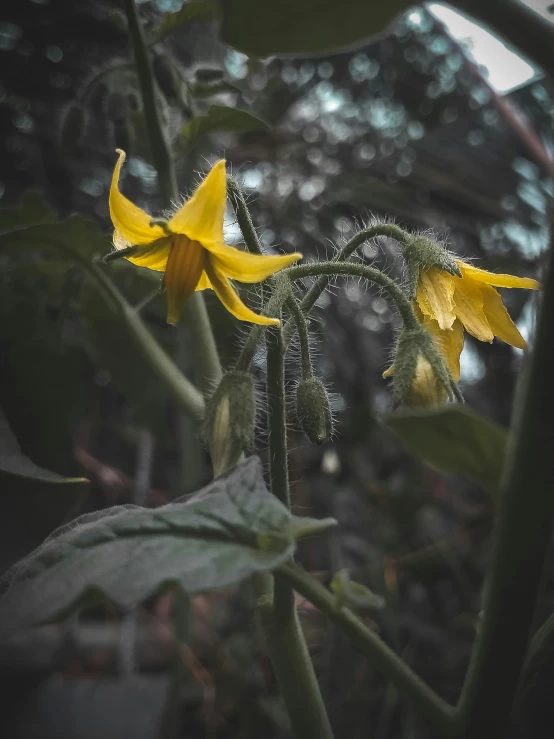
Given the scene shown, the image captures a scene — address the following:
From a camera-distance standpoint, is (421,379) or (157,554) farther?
(421,379)

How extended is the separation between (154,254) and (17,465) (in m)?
0.20

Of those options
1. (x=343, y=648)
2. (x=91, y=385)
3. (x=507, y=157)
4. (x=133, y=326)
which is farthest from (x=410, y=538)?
(x=507, y=157)

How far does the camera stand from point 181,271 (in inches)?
20.8

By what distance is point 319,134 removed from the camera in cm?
166

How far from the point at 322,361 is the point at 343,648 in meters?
0.55

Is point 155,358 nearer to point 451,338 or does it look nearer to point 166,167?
point 166,167

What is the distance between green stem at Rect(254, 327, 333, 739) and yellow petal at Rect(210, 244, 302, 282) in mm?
43

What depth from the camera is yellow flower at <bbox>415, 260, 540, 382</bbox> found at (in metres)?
0.58

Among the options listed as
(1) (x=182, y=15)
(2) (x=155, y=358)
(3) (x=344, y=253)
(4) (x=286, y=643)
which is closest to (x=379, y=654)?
(4) (x=286, y=643)

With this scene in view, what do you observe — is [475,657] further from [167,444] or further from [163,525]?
[167,444]

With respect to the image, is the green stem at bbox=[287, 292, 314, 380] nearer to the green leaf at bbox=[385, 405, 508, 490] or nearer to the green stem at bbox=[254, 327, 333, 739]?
the green stem at bbox=[254, 327, 333, 739]

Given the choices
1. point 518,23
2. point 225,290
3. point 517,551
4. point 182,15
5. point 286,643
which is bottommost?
point 286,643

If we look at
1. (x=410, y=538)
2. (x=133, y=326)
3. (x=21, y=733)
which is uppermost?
(x=133, y=326)

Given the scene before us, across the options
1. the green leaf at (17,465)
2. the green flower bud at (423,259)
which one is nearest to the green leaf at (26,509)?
the green leaf at (17,465)
